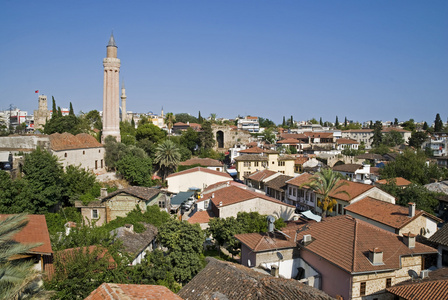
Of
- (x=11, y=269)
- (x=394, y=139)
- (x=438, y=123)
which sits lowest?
(x=394, y=139)

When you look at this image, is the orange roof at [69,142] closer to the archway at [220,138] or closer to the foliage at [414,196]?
the foliage at [414,196]

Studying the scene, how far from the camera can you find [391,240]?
1692cm

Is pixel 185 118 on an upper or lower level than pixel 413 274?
upper

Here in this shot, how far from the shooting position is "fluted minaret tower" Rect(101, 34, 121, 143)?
43.7 meters

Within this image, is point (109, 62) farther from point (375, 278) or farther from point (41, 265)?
point (375, 278)

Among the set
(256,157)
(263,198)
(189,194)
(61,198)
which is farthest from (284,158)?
(61,198)

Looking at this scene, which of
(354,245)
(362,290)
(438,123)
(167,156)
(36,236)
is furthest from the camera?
(438,123)

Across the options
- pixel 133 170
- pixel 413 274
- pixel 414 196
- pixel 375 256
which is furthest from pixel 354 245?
pixel 133 170

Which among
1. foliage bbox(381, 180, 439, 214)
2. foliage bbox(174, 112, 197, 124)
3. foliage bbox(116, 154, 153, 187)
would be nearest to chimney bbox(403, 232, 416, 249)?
foliage bbox(381, 180, 439, 214)

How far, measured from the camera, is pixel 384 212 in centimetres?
2427

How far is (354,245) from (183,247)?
8719 mm

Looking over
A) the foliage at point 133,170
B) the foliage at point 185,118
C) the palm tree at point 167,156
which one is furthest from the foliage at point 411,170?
the foliage at point 185,118

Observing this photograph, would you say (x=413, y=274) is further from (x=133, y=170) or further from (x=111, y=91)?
(x=111, y=91)

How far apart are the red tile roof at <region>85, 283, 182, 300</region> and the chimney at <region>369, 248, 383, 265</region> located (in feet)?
32.9
